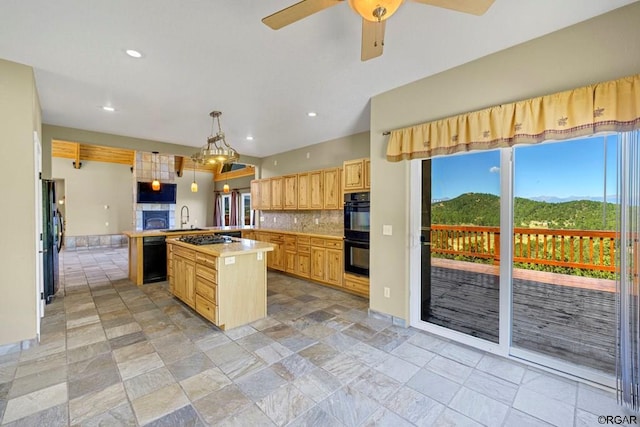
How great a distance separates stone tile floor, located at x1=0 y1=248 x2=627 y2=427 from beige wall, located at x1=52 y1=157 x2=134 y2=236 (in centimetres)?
798

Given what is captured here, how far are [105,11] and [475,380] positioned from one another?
398 cm

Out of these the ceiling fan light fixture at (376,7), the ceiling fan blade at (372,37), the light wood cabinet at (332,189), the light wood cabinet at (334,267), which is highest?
the ceiling fan blade at (372,37)

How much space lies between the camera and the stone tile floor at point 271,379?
187cm

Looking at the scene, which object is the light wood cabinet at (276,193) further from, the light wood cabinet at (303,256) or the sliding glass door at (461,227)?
the sliding glass door at (461,227)

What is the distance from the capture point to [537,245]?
11.5 ft

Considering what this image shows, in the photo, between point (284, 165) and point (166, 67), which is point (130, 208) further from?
point (166, 67)

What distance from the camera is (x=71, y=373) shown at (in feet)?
7.66

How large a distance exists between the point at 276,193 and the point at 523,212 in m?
4.83

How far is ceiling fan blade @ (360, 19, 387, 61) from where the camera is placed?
159cm

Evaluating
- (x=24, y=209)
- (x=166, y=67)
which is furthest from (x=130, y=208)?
(x=166, y=67)

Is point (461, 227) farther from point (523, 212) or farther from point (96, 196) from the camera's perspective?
point (96, 196)

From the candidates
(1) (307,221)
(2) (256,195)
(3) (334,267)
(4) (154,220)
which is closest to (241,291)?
(3) (334,267)

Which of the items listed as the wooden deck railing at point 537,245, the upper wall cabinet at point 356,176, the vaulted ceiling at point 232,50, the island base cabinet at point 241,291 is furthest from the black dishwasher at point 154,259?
the wooden deck railing at point 537,245

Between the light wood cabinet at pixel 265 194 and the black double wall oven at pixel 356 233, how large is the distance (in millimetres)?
2673
